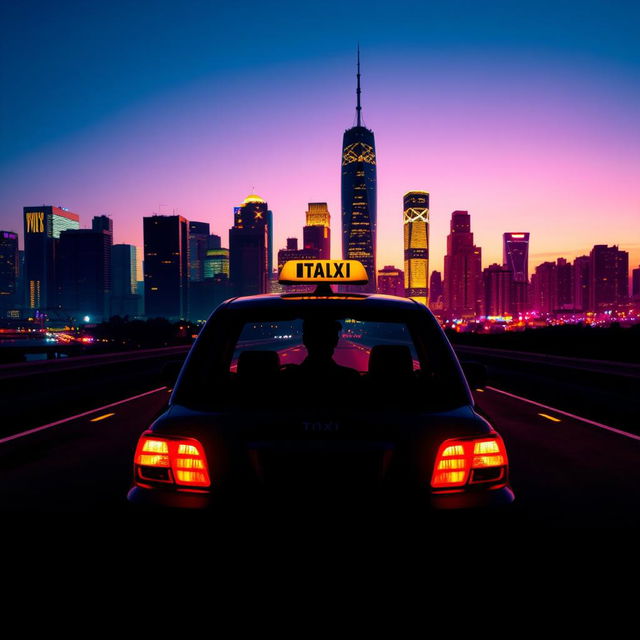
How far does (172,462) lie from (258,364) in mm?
784

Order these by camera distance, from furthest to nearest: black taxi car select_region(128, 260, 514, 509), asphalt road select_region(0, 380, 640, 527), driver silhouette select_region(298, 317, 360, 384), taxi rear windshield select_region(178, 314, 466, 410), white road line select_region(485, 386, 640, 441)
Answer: white road line select_region(485, 386, 640, 441), asphalt road select_region(0, 380, 640, 527), driver silhouette select_region(298, 317, 360, 384), taxi rear windshield select_region(178, 314, 466, 410), black taxi car select_region(128, 260, 514, 509)

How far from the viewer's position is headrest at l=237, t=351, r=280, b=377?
11.4ft

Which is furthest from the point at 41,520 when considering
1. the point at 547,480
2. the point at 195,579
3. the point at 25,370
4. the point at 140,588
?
the point at 25,370

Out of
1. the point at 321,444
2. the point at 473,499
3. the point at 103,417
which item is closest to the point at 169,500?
the point at 321,444

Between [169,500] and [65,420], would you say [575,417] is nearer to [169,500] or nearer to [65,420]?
[65,420]

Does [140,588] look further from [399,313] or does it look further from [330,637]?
[399,313]

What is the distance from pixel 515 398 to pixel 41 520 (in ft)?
44.3

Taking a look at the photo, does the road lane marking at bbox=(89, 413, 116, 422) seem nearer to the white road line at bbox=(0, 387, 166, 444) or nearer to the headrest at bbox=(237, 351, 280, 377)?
the white road line at bbox=(0, 387, 166, 444)

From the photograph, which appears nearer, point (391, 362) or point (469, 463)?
point (469, 463)

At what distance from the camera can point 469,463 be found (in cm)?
294

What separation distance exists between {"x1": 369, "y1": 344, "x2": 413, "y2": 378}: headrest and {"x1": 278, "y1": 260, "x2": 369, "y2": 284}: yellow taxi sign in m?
0.60

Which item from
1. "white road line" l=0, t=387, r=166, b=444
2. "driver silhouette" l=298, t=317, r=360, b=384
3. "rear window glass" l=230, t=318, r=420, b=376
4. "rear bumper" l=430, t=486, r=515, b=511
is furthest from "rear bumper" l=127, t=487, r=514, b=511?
"white road line" l=0, t=387, r=166, b=444

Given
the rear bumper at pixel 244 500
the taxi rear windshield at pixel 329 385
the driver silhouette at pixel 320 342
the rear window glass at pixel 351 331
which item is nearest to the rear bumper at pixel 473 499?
the rear bumper at pixel 244 500

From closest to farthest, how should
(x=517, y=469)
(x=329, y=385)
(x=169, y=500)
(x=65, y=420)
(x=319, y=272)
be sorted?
(x=169, y=500), (x=329, y=385), (x=319, y=272), (x=517, y=469), (x=65, y=420)
